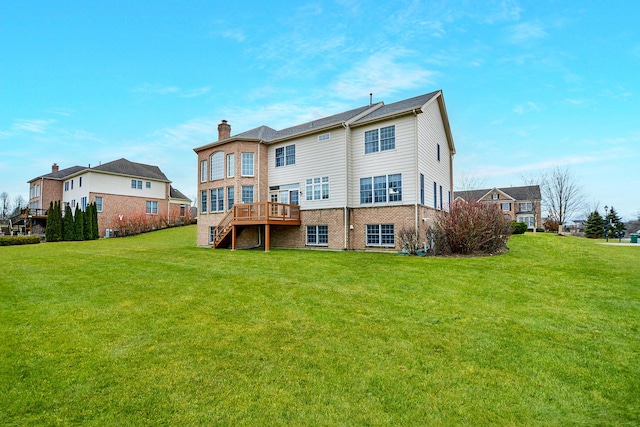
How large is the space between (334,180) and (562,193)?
117 feet

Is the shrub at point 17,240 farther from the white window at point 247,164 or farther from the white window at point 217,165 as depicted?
the white window at point 247,164

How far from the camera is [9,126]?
23672 millimetres

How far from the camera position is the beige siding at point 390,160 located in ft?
53.3

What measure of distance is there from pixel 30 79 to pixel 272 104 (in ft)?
44.7

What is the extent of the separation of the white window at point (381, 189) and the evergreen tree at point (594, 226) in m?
38.4

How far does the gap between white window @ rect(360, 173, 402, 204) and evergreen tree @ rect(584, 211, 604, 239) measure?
38.4 metres

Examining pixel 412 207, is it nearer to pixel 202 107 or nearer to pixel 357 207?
pixel 357 207

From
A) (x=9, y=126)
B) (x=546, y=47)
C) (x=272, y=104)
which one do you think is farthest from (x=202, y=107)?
(x=546, y=47)

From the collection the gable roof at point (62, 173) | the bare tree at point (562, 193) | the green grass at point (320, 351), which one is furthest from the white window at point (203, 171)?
the bare tree at point (562, 193)

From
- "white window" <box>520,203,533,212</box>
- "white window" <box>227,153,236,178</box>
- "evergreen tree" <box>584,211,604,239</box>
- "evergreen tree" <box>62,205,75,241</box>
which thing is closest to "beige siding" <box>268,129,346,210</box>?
"white window" <box>227,153,236,178</box>

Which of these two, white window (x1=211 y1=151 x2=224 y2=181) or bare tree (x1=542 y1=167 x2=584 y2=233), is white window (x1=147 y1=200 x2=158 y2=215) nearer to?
white window (x1=211 y1=151 x2=224 y2=181)

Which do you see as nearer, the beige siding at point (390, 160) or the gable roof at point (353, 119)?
the beige siding at point (390, 160)

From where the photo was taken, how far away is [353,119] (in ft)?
59.8

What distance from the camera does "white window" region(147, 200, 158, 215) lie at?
122 ft
